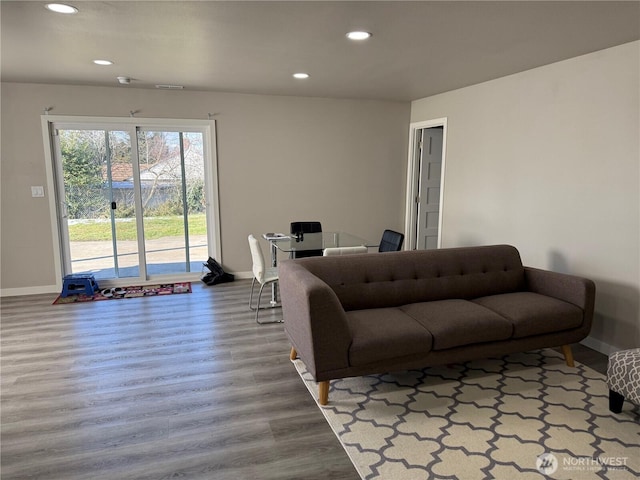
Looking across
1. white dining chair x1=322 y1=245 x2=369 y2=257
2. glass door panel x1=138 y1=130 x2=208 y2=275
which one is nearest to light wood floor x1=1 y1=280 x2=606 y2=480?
white dining chair x1=322 y1=245 x2=369 y2=257

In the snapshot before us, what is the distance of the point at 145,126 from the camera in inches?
202

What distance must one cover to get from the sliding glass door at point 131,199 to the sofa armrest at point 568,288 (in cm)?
393

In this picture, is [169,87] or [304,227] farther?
[304,227]

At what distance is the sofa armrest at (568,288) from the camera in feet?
9.91

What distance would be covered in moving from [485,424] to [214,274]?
3820 millimetres

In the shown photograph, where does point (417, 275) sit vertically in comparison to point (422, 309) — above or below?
above

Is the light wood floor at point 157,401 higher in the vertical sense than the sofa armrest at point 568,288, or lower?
lower

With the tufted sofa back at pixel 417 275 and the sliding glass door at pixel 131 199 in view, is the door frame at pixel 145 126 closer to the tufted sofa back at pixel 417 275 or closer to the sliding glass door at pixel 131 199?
the sliding glass door at pixel 131 199

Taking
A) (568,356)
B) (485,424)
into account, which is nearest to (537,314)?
(568,356)

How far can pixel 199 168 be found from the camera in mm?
5426

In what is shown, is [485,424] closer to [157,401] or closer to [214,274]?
[157,401]

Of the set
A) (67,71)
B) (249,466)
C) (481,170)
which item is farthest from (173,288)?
(481,170)
